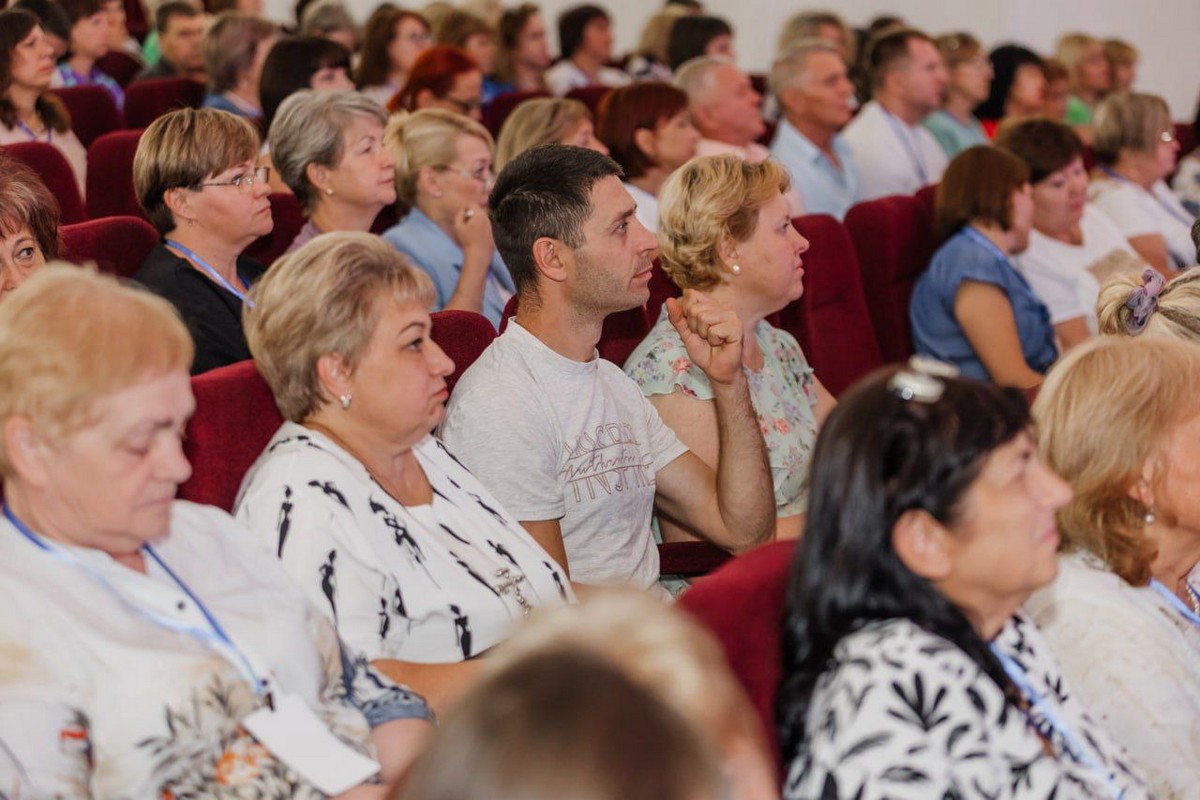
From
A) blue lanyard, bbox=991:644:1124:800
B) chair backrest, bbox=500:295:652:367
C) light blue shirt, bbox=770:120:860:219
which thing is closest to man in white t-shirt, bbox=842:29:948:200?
light blue shirt, bbox=770:120:860:219

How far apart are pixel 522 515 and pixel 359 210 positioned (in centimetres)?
137

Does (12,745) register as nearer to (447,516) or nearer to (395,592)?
(395,592)

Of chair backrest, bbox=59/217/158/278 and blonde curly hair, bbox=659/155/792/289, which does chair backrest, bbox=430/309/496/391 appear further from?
chair backrest, bbox=59/217/158/278

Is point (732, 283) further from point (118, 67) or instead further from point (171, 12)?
point (118, 67)

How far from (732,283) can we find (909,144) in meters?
3.16

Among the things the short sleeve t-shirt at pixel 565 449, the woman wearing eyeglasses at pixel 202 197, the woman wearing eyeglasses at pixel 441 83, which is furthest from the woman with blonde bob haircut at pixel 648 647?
the woman wearing eyeglasses at pixel 441 83

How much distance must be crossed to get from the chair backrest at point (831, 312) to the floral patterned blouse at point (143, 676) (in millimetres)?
2027

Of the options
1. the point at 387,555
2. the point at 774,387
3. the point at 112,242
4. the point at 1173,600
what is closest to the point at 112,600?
the point at 387,555

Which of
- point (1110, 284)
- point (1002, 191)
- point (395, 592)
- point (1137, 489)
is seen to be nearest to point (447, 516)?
point (395, 592)

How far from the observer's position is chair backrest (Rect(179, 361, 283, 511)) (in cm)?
195

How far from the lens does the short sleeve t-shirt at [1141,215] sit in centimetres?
514

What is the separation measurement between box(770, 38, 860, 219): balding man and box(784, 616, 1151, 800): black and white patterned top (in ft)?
12.9

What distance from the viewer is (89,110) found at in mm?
4918

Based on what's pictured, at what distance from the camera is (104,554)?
152 cm
